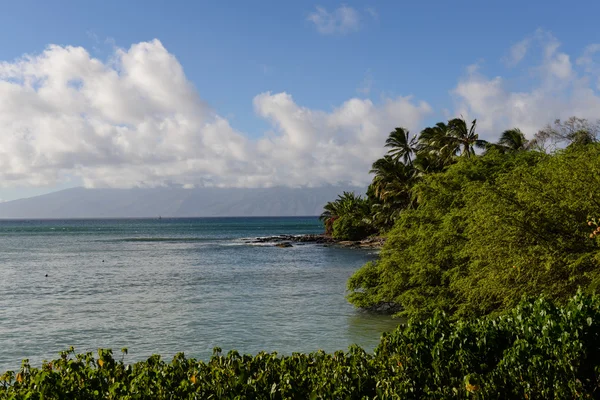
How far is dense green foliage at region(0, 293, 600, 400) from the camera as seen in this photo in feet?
28.6

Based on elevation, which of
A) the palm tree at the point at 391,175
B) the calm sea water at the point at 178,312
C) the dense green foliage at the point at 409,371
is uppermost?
the palm tree at the point at 391,175

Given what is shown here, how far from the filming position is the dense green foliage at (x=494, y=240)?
18438 mm

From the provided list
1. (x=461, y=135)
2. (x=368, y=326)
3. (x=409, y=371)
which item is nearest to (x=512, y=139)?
(x=461, y=135)

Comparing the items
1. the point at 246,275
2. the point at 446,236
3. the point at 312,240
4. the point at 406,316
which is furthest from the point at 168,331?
the point at 312,240

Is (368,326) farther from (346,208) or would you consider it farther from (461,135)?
(346,208)

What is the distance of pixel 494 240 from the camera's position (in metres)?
20.0

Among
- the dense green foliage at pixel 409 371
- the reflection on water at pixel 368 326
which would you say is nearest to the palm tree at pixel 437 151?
the reflection on water at pixel 368 326

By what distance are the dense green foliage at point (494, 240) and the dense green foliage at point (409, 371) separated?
7.59 m

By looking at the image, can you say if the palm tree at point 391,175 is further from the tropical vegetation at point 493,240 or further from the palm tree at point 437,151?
the tropical vegetation at point 493,240

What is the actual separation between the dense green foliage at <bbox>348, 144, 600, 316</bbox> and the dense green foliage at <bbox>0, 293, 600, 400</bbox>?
7590mm

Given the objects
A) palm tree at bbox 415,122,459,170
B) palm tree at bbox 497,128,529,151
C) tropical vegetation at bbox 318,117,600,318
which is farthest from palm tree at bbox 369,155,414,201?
tropical vegetation at bbox 318,117,600,318

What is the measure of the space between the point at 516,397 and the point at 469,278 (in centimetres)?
1314

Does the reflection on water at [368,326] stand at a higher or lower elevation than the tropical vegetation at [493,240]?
lower

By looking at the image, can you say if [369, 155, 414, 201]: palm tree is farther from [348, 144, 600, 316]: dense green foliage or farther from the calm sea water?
[348, 144, 600, 316]: dense green foliage
